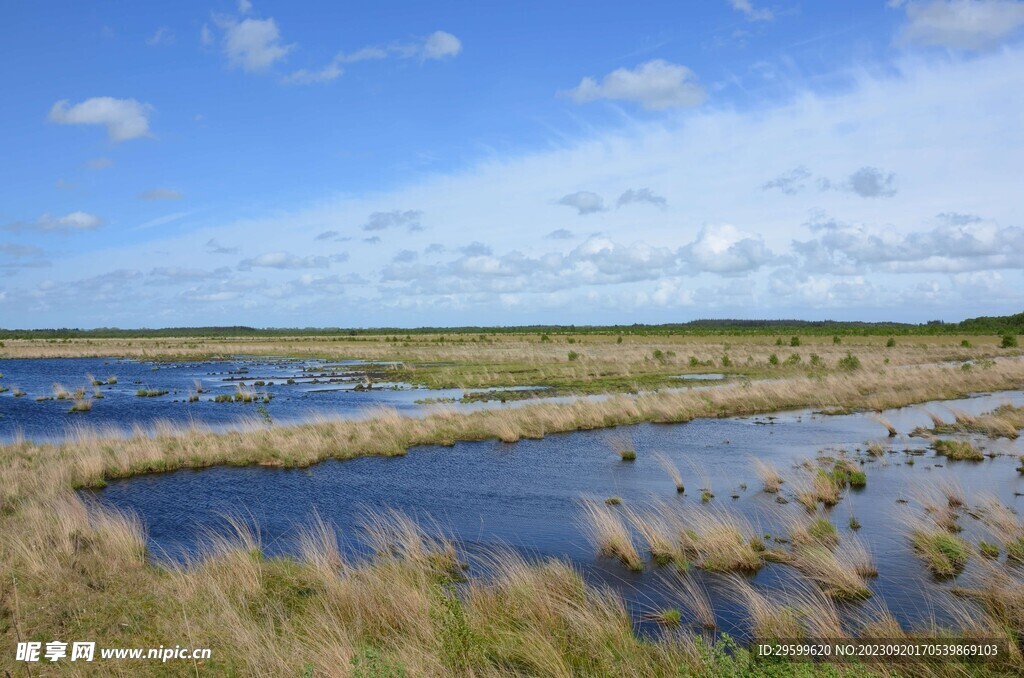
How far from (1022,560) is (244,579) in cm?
1290

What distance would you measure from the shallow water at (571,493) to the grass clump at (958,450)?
1.56 feet

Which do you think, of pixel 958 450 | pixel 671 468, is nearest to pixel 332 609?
pixel 671 468

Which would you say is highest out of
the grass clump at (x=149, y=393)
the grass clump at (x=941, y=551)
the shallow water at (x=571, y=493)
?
the grass clump at (x=149, y=393)

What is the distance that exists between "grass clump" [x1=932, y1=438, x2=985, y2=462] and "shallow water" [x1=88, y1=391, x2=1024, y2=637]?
48cm

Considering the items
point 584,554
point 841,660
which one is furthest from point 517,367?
point 841,660

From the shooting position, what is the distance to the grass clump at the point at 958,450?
21734 mm

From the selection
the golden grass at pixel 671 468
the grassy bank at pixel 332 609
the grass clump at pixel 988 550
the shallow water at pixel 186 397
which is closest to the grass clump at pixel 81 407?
the shallow water at pixel 186 397

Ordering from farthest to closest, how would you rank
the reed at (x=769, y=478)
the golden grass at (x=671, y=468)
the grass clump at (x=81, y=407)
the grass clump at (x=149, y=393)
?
the grass clump at (x=149, y=393) → the grass clump at (x=81, y=407) → the golden grass at (x=671, y=468) → the reed at (x=769, y=478)

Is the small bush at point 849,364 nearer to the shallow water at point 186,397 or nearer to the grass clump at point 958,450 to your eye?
the grass clump at point 958,450

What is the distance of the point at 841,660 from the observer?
8.15 meters

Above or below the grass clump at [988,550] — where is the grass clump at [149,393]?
above

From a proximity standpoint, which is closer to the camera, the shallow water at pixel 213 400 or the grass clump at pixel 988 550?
the grass clump at pixel 988 550

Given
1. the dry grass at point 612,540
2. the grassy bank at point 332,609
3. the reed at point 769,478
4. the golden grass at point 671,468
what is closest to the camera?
the grassy bank at point 332,609

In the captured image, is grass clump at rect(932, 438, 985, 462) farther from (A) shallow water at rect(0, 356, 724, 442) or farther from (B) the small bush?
(B) the small bush
